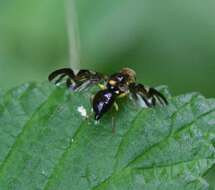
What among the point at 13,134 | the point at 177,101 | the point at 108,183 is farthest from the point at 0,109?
the point at 177,101

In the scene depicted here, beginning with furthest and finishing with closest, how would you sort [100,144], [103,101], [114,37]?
[114,37]
[103,101]
[100,144]

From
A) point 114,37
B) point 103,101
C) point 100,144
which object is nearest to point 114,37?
point 114,37

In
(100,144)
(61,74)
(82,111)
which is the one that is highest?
(61,74)

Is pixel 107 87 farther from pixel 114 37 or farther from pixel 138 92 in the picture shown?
pixel 114 37

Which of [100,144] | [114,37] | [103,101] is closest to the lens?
[100,144]

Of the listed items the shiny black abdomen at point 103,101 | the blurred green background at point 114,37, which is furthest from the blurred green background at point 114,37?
the shiny black abdomen at point 103,101

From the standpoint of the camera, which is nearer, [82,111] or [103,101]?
[82,111]

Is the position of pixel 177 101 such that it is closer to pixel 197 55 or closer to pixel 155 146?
pixel 155 146

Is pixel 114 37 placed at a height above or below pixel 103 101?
above
